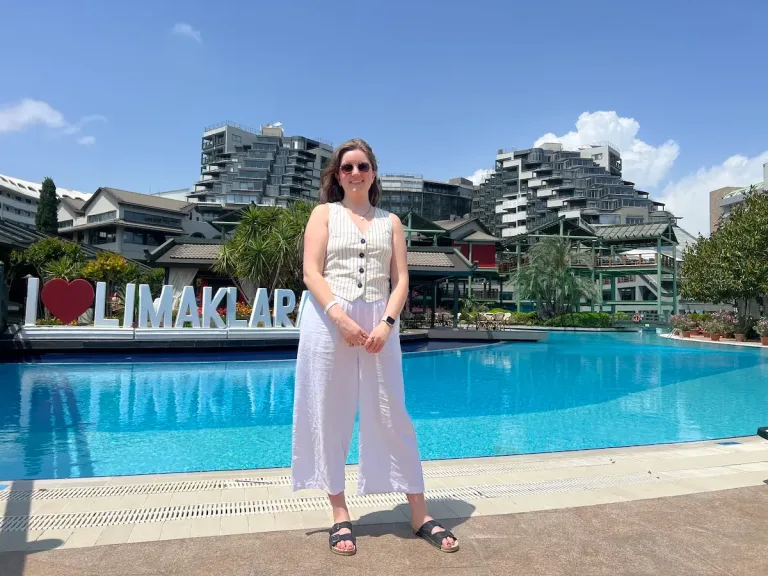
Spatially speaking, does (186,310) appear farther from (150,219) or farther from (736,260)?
(150,219)

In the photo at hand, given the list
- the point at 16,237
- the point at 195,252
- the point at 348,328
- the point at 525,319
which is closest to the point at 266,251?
the point at 195,252

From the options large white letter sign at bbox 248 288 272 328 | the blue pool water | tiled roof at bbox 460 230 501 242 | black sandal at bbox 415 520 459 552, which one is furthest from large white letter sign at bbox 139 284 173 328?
tiled roof at bbox 460 230 501 242

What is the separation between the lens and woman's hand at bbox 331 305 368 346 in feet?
→ 8.68

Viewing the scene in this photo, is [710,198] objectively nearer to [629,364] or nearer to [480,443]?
[629,364]

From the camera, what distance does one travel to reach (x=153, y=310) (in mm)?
14562

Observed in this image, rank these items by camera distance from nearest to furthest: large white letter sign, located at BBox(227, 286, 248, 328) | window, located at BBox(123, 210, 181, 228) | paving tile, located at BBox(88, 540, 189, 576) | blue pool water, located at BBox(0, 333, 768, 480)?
paving tile, located at BBox(88, 540, 189, 576)
blue pool water, located at BBox(0, 333, 768, 480)
large white letter sign, located at BBox(227, 286, 248, 328)
window, located at BBox(123, 210, 181, 228)

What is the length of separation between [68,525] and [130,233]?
57.6 m

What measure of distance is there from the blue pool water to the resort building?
4533 cm

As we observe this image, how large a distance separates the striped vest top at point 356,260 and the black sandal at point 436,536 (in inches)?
42.5

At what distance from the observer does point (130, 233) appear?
5547cm

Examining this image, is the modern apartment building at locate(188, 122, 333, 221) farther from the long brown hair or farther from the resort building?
the long brown hair

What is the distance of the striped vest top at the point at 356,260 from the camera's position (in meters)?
2.82

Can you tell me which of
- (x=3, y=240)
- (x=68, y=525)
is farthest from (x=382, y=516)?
(x=3, y=240)

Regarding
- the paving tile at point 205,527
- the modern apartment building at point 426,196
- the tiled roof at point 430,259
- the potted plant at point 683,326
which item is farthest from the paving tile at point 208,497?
the modern apartment building at point 426,196
